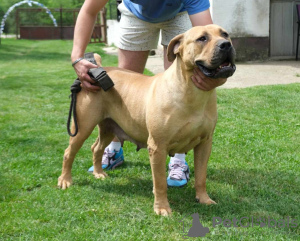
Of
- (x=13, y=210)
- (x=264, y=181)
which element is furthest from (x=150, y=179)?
(x=13, y=210)

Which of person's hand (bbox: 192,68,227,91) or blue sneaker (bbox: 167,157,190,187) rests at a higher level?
person's hand (bbox: 192,68,227,91)

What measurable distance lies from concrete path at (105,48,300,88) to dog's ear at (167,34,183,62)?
4.85 m

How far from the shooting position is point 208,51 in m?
2.81

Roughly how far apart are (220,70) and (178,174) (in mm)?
1302

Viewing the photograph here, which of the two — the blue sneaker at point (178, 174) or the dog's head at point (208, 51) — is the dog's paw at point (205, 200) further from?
the dog's head at point (208, 51)

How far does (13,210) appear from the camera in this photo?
10.7 ft

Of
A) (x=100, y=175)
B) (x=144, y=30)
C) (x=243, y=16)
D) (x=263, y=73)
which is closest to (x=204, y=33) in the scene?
(x=144, y=30)

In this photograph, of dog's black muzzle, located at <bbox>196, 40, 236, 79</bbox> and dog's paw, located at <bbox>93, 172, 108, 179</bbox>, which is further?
dog's paw, located at <bbox>93, 172, 108, 179</bbox>

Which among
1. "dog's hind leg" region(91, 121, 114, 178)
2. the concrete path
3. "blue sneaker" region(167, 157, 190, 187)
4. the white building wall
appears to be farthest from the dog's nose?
the white building wall

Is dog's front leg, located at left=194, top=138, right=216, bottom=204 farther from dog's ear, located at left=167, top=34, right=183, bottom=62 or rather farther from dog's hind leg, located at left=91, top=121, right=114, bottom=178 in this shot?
dog's hind leg, located at left=91, top=121, right=114, bottom=178

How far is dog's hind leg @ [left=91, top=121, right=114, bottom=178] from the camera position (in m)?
A: 3.97

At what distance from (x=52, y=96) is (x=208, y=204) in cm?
513

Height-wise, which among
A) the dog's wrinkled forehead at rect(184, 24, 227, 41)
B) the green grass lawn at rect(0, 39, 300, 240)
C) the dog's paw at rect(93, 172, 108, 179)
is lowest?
the dog's paw at rect(93, 172, 108, 179)

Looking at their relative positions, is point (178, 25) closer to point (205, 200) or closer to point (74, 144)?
point (74, 144)
